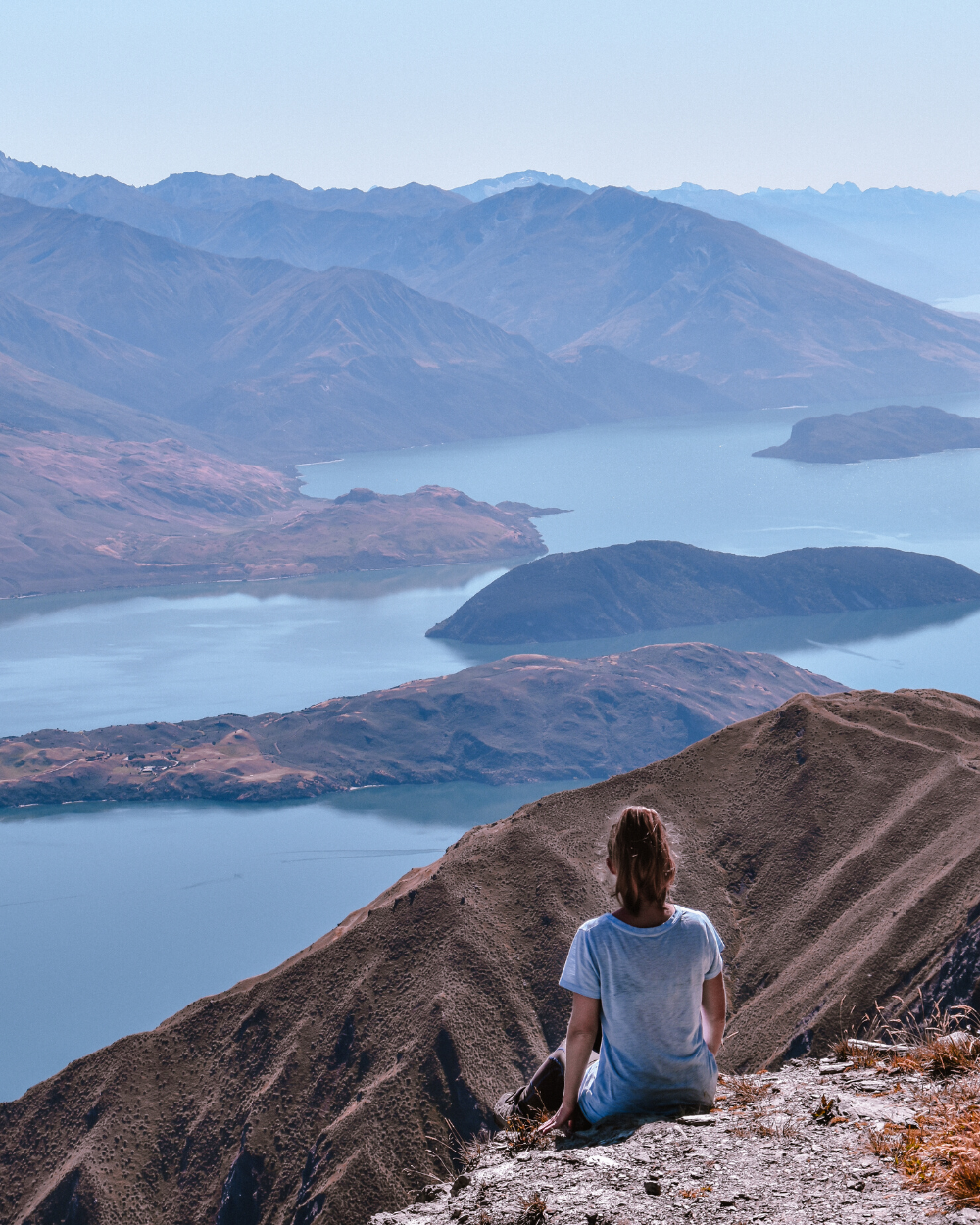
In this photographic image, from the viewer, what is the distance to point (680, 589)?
131000 mm

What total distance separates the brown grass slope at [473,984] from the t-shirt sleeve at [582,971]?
1425 centimetres

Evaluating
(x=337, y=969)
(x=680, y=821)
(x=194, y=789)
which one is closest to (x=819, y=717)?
(x=680, y=821)

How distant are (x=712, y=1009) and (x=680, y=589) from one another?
412ft

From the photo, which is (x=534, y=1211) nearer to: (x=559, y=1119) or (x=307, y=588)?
(x=559, y=1119)

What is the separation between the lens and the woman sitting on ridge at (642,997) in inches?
244

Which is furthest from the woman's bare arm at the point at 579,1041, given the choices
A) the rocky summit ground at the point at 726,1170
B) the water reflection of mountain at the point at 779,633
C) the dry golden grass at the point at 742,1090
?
the water reflection of mountain at the point at 779,633

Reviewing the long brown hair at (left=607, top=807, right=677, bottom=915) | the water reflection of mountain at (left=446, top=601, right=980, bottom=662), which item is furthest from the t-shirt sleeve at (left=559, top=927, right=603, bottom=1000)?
the water reflection of mountain at (left=446, top=601, right=980, bottom=662)

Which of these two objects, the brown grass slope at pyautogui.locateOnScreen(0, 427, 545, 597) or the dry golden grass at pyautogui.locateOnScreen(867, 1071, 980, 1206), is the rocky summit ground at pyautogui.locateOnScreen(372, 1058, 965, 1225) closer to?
the dry golden grass at pyautogui.locateOnScreen(867, 1071, 980, 1206)

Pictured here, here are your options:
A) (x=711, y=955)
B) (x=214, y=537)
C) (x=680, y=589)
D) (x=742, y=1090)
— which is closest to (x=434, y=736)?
(x=680, y=589)

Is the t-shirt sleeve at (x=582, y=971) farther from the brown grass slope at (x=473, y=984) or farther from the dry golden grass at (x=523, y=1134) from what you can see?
the brown grass slope at (x=473, y=984)

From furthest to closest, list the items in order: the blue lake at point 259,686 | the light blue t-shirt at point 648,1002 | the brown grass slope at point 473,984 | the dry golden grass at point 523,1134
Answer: the blue lake at point 259,686 → the brown grass slope at point 473,984 → the dry golden grass at point 523,1134 → the light blue t-shirt at point 648,1002

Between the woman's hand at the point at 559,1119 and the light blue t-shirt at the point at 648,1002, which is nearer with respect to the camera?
the light blue t-shirt at the point at 648,1002

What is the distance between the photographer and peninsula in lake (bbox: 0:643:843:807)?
88.2 m

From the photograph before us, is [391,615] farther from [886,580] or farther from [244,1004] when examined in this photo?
[244,1004]
